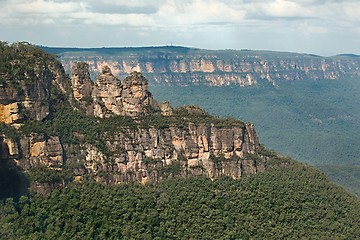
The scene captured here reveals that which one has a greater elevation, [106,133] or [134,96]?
[134,96]

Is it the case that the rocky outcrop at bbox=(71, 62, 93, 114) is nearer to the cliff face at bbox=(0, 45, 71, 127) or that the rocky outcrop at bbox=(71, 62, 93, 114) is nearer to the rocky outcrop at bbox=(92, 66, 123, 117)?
the rocky outcrop at bbox=(92, 66, 123, 117)

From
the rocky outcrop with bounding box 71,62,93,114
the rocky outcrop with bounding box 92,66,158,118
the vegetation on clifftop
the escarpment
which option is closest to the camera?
the vegetation on clifftop

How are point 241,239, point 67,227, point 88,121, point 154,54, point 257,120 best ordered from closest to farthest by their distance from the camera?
1. point 67,227
2. point 241,239
3. point 88,121
4. point 257,120
5. point 154,54

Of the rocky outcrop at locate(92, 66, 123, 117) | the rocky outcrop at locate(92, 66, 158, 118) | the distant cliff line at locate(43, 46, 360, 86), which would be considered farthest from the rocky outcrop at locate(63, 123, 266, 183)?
the distant cliff line at locate(43, 46, 360, 86)

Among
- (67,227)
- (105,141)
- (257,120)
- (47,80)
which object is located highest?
(47,80)

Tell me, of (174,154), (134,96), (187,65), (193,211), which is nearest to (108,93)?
(134,96)

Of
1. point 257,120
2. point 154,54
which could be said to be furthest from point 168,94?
point 257,120

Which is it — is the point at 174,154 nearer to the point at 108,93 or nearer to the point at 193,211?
the point at 193,211

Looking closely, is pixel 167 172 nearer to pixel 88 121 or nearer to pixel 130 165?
pixel 130 165
